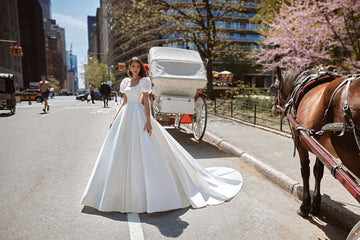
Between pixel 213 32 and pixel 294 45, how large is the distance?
5.69 metres

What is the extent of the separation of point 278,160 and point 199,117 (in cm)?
313

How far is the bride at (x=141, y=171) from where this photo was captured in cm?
369

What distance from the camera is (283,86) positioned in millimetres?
4184

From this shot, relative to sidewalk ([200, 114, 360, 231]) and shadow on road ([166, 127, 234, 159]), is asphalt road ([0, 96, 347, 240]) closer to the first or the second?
sidewalk ([200, 114, 360, 231])

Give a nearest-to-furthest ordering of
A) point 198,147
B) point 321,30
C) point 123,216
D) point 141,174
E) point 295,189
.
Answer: point 123,216
point 141,174
point 295,189
point 198,147
point 321,30

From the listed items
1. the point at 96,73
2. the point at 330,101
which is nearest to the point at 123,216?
the point at 330,101

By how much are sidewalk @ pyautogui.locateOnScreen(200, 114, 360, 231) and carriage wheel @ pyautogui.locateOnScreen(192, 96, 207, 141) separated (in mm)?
445

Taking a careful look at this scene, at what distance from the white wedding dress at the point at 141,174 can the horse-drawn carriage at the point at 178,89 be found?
3.57m

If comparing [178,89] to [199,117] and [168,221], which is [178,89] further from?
[168,221]

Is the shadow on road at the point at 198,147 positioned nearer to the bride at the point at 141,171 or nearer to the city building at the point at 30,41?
the bride at the point at 141,171

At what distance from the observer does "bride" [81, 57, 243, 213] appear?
369 cm

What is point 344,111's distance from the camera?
7.83 feet

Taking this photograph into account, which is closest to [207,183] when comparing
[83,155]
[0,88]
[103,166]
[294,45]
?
[103,166]

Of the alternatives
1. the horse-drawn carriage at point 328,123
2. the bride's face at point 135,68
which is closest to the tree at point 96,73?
the bride's face at point 135,68
